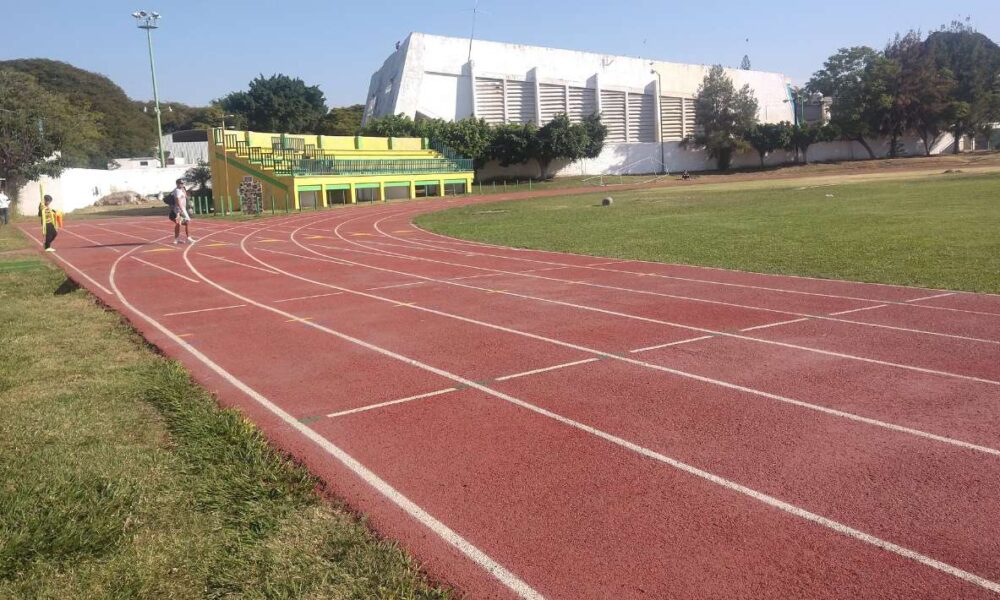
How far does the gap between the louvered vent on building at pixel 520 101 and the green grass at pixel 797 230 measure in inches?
1233

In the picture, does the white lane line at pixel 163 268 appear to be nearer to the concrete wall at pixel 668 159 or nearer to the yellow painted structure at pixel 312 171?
the yellow painted structure at pixel 312 171

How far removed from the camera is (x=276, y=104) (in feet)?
213

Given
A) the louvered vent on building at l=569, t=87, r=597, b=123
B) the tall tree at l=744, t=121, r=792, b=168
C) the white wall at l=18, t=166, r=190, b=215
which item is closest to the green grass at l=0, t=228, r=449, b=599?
the white wall at l=18, t=166, r=190, b=215

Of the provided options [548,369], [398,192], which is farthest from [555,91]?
[548,369]

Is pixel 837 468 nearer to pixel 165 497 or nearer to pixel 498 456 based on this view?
pixel 498 456

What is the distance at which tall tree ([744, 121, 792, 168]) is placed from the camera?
71.4 metres

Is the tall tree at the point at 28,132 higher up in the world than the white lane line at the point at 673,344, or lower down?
higher up

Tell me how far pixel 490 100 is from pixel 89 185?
3104 cm

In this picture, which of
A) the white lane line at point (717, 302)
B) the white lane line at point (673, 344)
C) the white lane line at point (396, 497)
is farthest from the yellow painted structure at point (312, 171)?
the white lane line at point (396, 497)

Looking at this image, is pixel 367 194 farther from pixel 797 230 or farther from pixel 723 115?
pixel 723 115

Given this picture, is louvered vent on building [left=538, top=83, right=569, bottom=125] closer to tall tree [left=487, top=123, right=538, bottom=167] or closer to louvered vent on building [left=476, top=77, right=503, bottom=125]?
louvered vent on building [left=476, top=77, right=503, bottom=125]

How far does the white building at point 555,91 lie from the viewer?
59938 mm

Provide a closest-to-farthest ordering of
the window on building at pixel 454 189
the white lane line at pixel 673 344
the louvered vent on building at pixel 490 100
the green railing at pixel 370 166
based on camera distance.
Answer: the white lane line at pixel 673 344 < the green railing at pixel 370 166 < the window on building at pixel 454 189 < the louvered vent on building at pixel 490 100

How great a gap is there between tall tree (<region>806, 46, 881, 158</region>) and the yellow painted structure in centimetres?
4486
